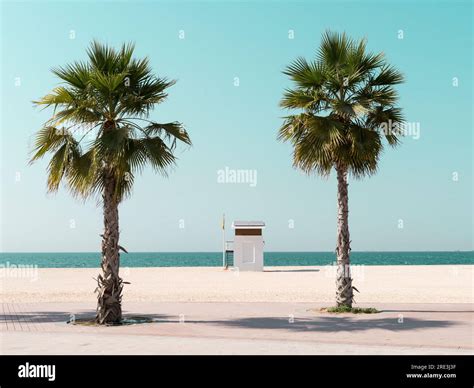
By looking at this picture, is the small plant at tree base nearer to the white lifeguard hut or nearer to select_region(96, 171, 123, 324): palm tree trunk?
select_region(96, 171, 123, 324): palm tree trunk

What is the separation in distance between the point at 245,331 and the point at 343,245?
16.7 feet

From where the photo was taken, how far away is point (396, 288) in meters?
29.0

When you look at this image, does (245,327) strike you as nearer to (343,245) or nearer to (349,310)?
(349,310)

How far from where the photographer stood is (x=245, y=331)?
44.5ft

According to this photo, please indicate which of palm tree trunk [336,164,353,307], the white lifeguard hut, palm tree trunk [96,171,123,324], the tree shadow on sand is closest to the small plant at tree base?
palm tree trunk [336,164,353,307]

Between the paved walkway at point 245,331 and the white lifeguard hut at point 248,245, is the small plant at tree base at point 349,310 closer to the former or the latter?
the paved walkway at point 245,331

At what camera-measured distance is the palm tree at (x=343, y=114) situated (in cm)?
1712

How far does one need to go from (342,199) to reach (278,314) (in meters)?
3.79

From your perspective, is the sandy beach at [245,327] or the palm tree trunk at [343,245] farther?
the palm tree trunk at [343,245]

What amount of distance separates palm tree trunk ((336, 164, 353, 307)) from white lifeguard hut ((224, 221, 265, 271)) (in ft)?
83.7

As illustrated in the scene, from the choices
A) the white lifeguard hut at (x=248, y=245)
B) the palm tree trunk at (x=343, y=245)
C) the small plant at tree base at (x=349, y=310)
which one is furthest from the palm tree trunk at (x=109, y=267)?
the white lifeguard hut at (x=248, y=245)
